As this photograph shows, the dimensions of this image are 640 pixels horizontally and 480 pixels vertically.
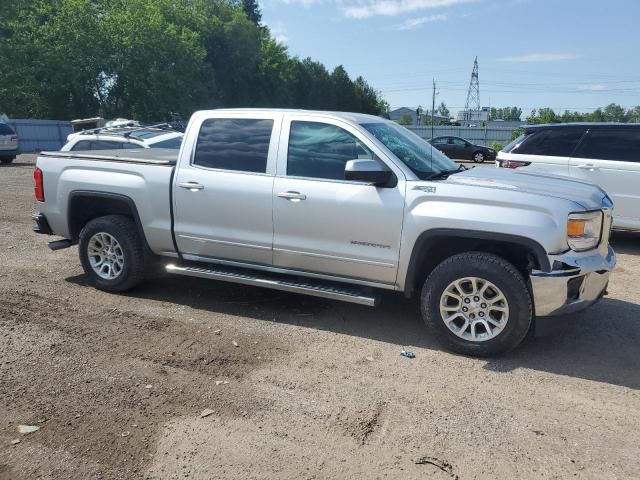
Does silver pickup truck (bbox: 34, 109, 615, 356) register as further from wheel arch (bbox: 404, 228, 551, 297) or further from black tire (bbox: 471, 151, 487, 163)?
black tire (bbox: 471, 151, 487, 163)

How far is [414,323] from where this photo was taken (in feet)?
17.9

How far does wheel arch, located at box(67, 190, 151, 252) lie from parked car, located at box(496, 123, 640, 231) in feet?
18.2

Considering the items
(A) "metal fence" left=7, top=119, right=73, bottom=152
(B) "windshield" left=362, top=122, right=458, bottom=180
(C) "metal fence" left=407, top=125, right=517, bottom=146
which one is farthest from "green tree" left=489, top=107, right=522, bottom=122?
(B) "windshield" left=362, top=122, right=458, bottom=180

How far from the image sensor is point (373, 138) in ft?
16.6

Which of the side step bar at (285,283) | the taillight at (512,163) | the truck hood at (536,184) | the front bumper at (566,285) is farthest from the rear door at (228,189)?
the taillight at (512,163)

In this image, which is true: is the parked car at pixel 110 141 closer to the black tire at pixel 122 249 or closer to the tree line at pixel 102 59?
the black tire at pixel 122 249

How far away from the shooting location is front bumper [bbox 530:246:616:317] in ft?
14.2

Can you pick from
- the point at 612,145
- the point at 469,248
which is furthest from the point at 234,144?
the point at 612,145

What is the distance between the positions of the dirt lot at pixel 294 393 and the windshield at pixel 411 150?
1.46m

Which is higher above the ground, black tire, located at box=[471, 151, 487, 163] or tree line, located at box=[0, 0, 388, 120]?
tree line, located at box=[0, 0, 388, 120]

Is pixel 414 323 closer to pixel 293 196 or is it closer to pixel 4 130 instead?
pixel 293 196

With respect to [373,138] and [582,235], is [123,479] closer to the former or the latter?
[373,138]

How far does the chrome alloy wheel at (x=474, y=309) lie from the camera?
4.56 metres

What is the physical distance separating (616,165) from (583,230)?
482 cm
